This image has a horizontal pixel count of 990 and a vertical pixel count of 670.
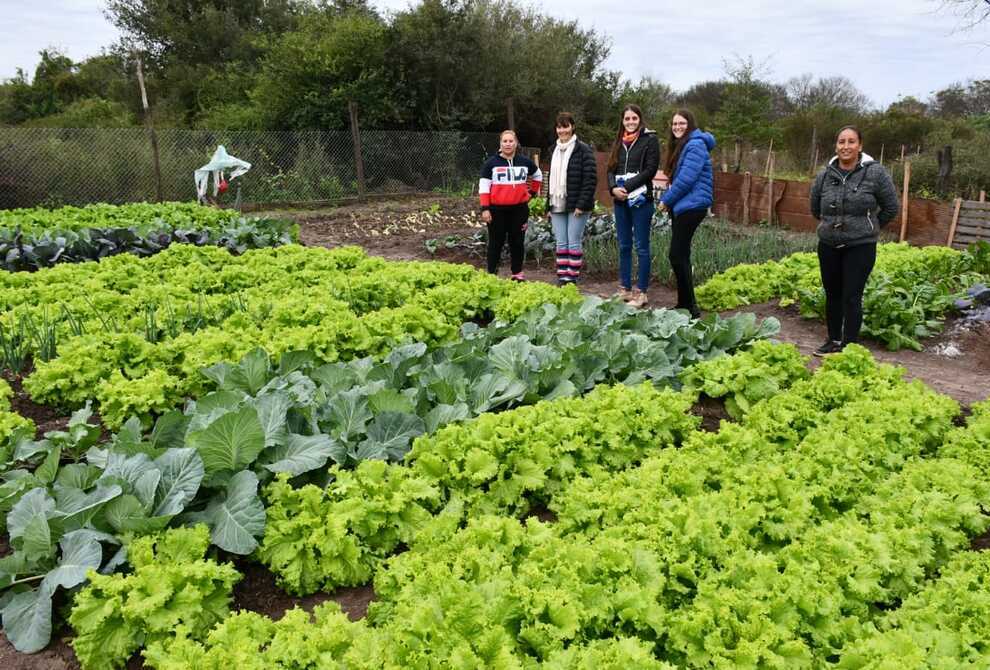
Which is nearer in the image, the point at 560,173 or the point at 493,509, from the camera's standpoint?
the point at 493,509

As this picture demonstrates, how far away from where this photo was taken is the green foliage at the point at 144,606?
2490 millimetres

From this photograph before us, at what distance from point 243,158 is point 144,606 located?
17373 mm

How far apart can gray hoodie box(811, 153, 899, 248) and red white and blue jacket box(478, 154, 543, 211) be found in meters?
3.31

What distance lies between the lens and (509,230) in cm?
824

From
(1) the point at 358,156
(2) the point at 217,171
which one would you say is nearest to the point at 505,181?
(2) the point at 217,171

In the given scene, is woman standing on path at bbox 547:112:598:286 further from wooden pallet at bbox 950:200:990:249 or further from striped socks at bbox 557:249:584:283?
wooden pallet at bbox 950:200:990:249

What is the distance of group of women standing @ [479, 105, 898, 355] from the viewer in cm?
562

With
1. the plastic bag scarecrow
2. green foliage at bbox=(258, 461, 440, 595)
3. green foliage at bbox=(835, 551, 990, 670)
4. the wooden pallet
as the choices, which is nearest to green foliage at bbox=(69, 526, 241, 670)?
green foliage at bbox=(258, 461, 440, 595)

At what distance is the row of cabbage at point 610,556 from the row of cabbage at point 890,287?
3.07 m

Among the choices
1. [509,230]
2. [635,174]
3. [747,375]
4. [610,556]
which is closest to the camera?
[610,556]

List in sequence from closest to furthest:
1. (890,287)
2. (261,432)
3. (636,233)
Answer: (261,432) < (890,287) < (636,233)

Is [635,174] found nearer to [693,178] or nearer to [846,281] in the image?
[693,178]

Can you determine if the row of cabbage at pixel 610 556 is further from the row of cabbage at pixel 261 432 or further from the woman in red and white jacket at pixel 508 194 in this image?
the woman in red and white jacket at pixel 508 194

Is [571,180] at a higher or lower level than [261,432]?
higher
